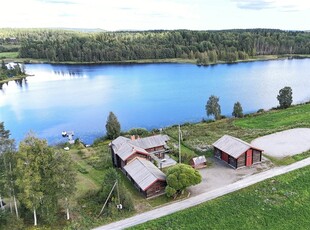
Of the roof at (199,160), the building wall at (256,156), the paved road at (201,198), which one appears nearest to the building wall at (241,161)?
the building wall at (256,156)

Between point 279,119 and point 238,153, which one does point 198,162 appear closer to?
point 238,153

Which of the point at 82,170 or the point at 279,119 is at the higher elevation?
the point at 279,119

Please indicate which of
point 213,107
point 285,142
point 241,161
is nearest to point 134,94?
point 213,107

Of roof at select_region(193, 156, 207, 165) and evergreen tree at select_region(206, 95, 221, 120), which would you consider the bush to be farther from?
evergreen tree at select_region(206, 95, 221, 120)

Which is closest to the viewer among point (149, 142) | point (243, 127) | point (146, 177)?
point (146, 177)

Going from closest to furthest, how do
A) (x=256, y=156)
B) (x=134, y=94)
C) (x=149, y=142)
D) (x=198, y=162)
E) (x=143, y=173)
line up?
(x=143, y=173)
(x=198, y=162)
(x=256, y=156)
(x=149, y=142)
(x=134, y=94)

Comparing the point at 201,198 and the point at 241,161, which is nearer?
the point at 201,198

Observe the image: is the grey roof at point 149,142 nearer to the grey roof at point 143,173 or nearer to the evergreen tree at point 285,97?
the grey roof at point 143,173
